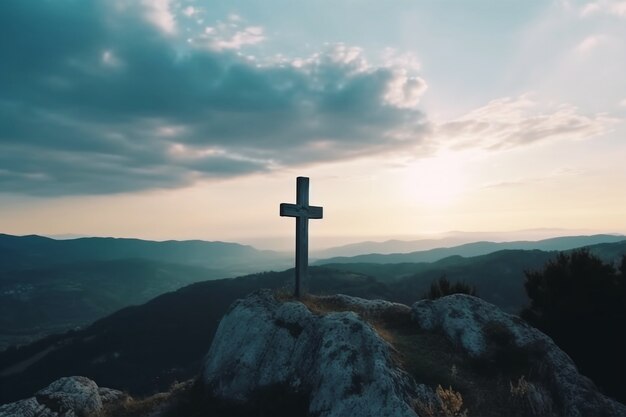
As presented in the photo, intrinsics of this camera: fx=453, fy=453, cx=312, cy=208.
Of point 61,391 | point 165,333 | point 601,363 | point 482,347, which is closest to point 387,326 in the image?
point 482,347

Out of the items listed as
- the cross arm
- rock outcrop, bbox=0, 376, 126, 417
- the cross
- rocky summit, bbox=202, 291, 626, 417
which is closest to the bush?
A: rocky summit, bbox=202, 291, 626, 417

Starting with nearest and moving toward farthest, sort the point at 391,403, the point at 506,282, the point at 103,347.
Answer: the point at 391,403, the point at 103,347, the point at 506,282

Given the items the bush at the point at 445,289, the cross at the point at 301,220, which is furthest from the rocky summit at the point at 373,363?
the bush at the point at 445,289

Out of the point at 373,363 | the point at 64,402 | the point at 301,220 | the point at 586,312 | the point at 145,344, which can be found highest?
the point at 301,220

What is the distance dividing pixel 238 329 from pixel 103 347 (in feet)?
569

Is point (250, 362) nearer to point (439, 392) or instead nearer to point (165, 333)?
point (439, 392)

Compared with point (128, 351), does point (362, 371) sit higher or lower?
higher

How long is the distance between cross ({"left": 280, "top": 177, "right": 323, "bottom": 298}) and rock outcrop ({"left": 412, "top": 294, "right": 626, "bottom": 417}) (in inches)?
215

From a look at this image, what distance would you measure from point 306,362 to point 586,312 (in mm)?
15851

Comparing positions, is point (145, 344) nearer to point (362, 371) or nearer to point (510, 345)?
point (510, 345)

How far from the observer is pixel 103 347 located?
168125 millimetres

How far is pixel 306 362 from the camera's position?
16.0m

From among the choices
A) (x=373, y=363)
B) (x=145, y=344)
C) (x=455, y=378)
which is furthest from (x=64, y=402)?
(x=145, y=344)

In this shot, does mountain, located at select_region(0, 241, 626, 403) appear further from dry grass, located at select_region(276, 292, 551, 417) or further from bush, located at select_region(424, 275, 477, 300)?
dry grass, located at select_region(276, 292, 551, 417)
